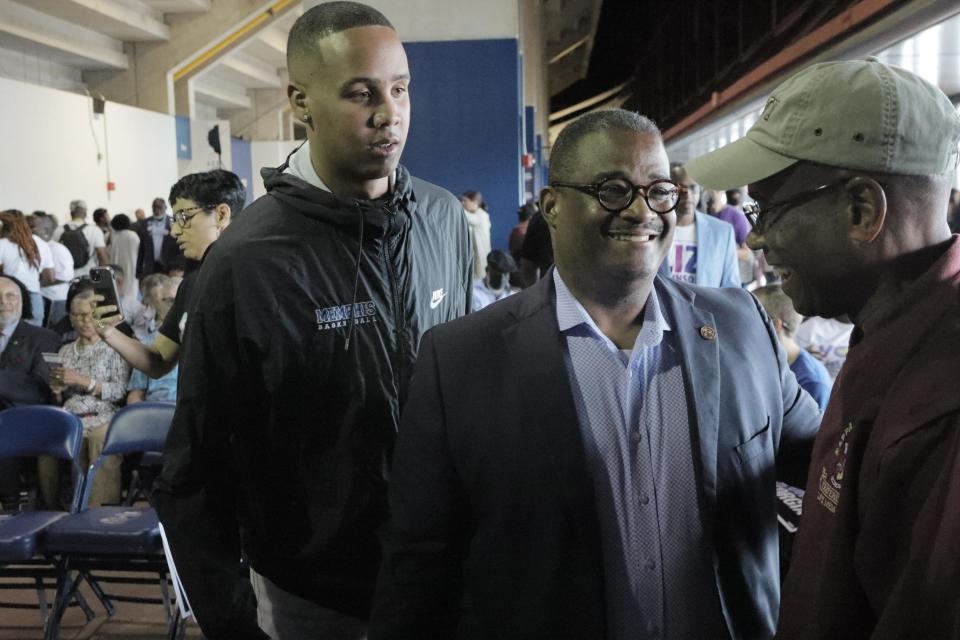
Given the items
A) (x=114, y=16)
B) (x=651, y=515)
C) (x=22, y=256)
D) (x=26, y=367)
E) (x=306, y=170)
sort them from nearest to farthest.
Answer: (x=651, y=515)
(x=306, y=170)
(x=26, y=367)
(x=22, y=256)
(x=114, y=16)

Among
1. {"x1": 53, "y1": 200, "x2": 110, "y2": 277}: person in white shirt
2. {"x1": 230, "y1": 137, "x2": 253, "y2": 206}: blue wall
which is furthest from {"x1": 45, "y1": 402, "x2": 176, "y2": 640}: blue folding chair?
{"x1": 230, "y1": 137, "x2": 253, "y2": 206}: blue wall

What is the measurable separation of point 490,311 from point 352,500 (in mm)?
544

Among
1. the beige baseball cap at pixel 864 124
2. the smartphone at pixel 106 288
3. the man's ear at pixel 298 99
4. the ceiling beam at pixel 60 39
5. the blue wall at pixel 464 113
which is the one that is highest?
the ceiling beam at pixel 60 39

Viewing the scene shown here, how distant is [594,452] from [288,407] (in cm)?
71

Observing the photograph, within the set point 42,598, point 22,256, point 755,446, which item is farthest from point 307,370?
point 22,256

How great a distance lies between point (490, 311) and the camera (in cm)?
166

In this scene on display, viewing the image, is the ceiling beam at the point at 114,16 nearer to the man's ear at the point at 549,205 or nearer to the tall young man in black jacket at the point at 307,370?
the tall young man in black jacket at the point at 307,370

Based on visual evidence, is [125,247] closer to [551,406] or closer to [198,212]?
[198,212]

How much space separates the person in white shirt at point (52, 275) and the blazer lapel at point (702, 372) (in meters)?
7.87

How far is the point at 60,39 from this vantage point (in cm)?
1770

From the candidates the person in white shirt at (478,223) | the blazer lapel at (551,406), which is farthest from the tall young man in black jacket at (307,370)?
the person in white shirt at (478,223)

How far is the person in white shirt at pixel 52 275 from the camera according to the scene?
8.40 m

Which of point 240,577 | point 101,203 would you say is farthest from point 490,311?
point 101,203

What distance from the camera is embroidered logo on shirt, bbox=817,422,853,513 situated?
46.8 inches
